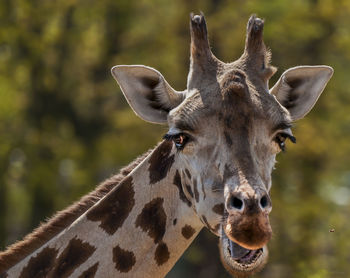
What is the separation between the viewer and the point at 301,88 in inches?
345

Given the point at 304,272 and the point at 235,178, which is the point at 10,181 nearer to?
the point at 304,272

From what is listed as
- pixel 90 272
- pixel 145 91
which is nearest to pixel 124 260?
pixel 90 272

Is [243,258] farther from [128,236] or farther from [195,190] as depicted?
[128,236]

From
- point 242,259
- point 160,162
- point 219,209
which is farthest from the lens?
point 160,162

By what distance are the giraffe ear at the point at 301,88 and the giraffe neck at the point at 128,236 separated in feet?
4.35

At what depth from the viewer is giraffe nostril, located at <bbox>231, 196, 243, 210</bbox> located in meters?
7.09

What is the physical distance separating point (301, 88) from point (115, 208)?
2264 millimetres

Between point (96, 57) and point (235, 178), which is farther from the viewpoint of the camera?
point (96, 57)

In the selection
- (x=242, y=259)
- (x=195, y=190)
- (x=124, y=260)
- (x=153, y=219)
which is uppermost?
(x=195, y=190)

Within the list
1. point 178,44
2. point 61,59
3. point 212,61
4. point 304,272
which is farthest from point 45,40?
point 212,61

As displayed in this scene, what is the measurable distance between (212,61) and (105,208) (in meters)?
1.75

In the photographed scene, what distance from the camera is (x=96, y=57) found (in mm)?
31234

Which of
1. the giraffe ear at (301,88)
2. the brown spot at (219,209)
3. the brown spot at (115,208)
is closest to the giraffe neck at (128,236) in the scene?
the brown spot at (115,208)

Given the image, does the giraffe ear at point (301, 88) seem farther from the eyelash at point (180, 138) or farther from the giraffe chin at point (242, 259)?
Answer: the giraffe chin at point (242, 259)
